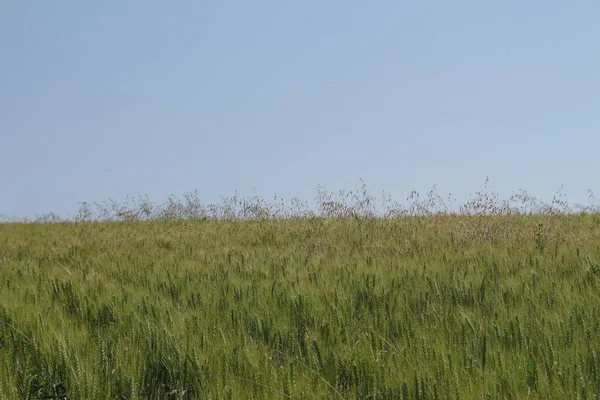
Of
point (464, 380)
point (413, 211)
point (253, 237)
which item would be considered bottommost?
point (464, 380)

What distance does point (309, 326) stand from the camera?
9.55 feet

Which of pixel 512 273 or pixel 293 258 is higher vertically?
pixel 293 258

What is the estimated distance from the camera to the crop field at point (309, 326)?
7.00 ft

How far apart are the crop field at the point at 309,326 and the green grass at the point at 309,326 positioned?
11 mm

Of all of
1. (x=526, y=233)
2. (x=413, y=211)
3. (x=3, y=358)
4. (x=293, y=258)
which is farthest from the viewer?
(x=413, y=211)

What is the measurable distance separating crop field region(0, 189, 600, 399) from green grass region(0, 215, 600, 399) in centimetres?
1

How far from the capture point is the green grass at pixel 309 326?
7.01 feet

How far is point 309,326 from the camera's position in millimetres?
2910

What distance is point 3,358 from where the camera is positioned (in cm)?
259

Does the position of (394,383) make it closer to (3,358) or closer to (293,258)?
(3,358)

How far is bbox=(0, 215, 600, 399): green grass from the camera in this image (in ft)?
7.01

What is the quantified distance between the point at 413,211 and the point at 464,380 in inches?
377

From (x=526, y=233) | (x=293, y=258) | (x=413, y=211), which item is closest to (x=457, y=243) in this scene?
(x=526, y=233)

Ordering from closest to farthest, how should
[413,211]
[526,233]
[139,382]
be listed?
[139,382] < [526,233] < [413,211]
